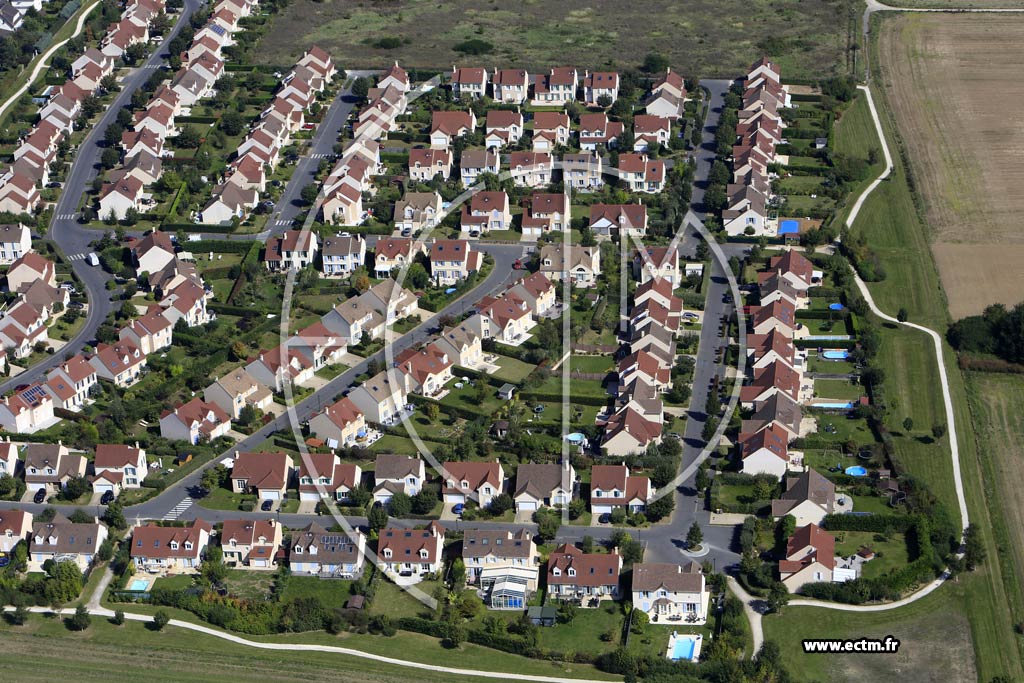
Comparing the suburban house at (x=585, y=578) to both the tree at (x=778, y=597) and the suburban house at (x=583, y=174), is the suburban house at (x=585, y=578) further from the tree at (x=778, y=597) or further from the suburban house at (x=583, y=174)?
the suburban house at (x=583, y=174)

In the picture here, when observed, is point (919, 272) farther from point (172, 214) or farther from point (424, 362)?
point (172, 214)

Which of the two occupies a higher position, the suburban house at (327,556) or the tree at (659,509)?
the tree at (659,509)

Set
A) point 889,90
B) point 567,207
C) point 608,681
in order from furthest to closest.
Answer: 1. point 889,90
2. point 567,207
3. point 608,681

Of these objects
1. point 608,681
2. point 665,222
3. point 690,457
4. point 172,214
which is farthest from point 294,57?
point 608,681

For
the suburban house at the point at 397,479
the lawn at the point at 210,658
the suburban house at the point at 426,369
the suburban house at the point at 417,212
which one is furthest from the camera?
the suburban house at the point at 417,212

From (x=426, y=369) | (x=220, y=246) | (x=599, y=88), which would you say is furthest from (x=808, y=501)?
(x=599, y=88)

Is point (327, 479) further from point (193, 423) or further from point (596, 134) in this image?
point (596, 134)

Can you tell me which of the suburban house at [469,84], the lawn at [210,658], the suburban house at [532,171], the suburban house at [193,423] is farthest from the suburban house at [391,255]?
the lawn at [210,658]

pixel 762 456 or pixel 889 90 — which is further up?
pixel 889 90
